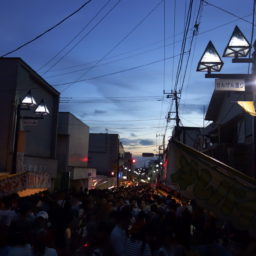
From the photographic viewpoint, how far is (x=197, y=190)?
477 centimetres

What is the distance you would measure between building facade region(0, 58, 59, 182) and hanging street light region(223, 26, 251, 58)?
32.7 feet

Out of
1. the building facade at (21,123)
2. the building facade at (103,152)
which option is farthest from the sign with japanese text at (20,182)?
the building facade at (103,152)

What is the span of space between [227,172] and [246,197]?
2.46ft

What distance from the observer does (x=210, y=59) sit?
9438 millimetres

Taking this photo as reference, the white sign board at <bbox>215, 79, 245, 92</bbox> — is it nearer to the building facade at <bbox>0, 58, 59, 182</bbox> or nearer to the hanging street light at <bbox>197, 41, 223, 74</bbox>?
the hanging street light at <bbox>197, 41, 223, 74</bbox>

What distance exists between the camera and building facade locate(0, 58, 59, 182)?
20.0 metres

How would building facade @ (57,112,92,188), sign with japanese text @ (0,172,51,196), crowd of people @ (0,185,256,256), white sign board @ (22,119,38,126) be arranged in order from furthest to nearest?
building facade @ (57,112,92,188)
white sign board @ (22,119,38,126)
sign with japanese text @ (0,172,51,196)
crowd of people @ (0,185,256,256)

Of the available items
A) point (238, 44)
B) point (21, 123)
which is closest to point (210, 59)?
point (238, 44)

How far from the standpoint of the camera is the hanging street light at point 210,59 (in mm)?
9422

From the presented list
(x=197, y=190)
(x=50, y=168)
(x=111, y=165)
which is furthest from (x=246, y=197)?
(x=111, y=165)

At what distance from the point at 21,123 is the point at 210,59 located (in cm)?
1439

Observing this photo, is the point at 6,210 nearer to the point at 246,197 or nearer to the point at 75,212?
the point at 75,212

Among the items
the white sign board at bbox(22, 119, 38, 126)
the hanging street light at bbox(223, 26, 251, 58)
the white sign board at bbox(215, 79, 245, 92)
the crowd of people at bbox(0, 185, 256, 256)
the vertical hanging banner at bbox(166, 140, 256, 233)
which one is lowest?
the crowd of people at bbox(0, 185, 256, 256)

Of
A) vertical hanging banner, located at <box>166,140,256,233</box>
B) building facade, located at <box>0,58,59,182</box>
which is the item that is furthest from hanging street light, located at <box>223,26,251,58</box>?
building facade, located at <box>0,58,59,182</box>
